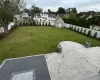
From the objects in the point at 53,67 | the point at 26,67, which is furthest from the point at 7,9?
the point at 53,67

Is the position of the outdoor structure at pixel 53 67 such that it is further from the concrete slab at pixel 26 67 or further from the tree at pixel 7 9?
the tree at pixel 7 9

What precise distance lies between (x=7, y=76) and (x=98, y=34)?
12336mm

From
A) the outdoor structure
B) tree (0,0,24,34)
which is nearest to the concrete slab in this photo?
the outdoor structure

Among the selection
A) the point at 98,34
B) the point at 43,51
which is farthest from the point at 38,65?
the point at 98,34

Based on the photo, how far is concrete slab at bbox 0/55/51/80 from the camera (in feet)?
20.2

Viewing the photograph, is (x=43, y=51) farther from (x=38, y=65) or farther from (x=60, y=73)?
(x=60, y=73)

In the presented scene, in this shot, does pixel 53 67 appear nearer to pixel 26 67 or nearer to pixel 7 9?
pixel 26 67

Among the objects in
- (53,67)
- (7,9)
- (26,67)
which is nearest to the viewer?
(53,67)

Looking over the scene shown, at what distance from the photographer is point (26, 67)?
715 centimetres

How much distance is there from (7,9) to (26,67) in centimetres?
1124

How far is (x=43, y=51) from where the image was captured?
1008 centimetres

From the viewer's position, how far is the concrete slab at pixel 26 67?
6168mm

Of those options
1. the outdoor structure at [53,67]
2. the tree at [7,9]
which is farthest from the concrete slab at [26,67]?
the tree at [7,9]

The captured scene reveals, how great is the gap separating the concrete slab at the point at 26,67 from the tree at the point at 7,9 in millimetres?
9188
